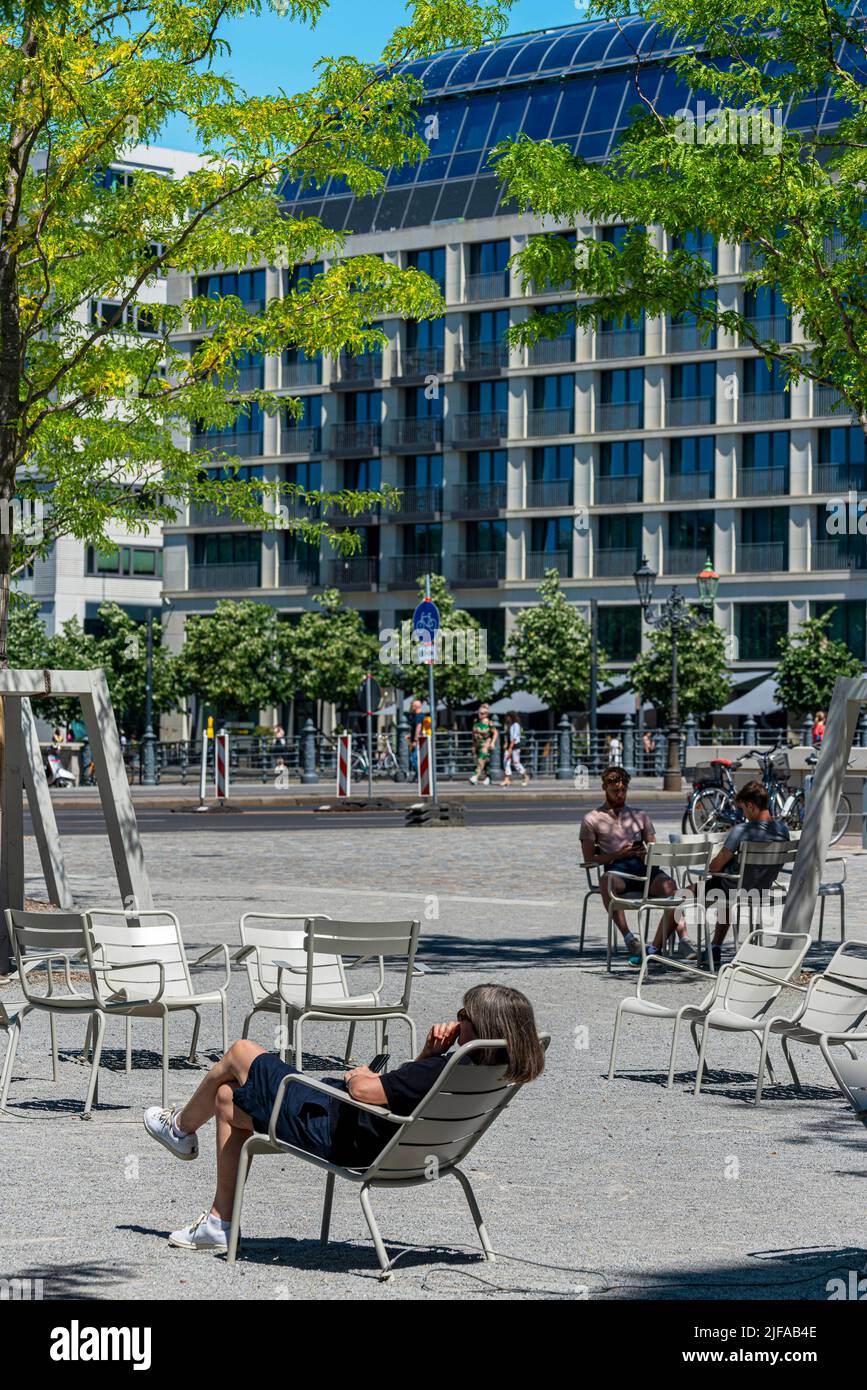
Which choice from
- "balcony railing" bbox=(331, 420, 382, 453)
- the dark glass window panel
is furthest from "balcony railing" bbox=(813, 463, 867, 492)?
"balcony railing" bbox=(331, 420, 382, 453)

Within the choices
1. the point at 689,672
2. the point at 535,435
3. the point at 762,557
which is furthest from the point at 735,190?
the point at 535,435

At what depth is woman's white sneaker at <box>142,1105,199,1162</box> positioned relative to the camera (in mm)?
6910

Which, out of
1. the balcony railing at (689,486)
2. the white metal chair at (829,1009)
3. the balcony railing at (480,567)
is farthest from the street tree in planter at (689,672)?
the white metal chair at (829,1009)

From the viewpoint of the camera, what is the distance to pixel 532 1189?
A: 23.6 feet

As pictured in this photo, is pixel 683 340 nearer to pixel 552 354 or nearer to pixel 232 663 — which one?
pixel 552 354

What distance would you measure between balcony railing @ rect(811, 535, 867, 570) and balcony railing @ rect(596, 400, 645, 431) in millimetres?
7742

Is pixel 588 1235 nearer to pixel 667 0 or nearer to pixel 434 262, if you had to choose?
pixel 667 0

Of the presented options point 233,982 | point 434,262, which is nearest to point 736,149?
point 233,982

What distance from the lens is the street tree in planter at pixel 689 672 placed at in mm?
59781

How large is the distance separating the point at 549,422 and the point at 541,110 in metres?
11.1

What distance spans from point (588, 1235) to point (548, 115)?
6857 cm

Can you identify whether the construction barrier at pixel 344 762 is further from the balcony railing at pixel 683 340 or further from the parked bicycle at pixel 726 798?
the balcony railing at pixel 683 340

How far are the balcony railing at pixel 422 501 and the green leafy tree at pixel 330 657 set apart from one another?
8417 millimetres

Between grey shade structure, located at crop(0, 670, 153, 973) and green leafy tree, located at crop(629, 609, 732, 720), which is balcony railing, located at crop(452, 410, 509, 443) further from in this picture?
grey shade structure, located at crop(0, 670, 153, 973)
